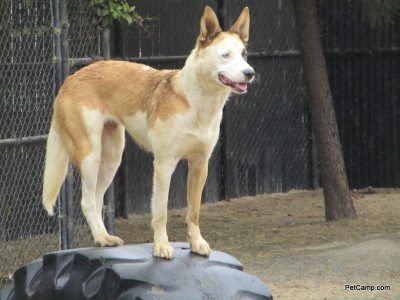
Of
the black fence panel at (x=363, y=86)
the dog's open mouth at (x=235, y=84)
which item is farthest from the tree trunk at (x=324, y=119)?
the dog's open mouth at (x=235, y=84)

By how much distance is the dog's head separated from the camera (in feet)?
18.9

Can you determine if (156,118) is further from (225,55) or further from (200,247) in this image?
(200,247)

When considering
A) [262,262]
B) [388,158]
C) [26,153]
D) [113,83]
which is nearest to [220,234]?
[262,262]

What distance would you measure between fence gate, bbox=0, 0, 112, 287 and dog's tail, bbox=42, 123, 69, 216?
1.84 metres

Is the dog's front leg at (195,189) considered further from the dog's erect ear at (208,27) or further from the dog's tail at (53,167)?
the dog's tail at (53,167)

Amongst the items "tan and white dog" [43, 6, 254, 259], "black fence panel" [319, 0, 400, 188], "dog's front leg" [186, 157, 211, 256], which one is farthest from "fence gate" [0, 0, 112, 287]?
"black fence panel" [319, 0, 400, 188]

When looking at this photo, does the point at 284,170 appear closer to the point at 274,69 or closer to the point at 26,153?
the point at 274,69

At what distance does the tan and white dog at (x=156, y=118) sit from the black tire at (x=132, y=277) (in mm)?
150

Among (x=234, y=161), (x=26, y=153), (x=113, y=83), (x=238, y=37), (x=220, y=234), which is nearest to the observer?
(x=238, y=37)

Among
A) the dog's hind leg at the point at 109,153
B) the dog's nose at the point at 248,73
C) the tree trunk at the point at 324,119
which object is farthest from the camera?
the tree trunk at the point at 324,119

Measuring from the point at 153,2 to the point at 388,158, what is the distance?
180 inches

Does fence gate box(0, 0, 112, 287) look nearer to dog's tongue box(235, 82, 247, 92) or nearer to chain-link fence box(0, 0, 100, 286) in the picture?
chain-link fence box(0, 0, 100, 286)

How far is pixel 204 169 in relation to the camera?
20.1ft

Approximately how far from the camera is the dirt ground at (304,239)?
8.95 m
